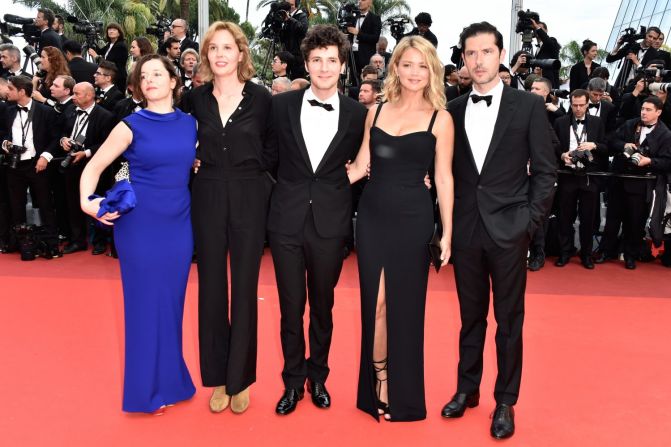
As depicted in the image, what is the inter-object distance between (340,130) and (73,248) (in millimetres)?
4991

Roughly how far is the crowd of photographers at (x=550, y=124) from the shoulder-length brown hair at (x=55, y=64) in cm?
1

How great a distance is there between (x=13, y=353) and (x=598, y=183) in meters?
5.51

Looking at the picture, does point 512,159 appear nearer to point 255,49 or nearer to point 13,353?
point 13,353

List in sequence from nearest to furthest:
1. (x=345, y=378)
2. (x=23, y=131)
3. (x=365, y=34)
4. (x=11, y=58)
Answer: (x=345, y=378) < (x=23, y=131) < (x=11, y=58) < (x=365, y=34)

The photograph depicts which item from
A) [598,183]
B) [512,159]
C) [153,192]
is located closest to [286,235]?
[153,192]

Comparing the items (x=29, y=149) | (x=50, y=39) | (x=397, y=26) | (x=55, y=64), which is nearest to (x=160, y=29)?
(x=50, y=39)

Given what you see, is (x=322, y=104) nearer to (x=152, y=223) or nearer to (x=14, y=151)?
(x=152, y=223)

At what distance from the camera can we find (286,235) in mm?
3020

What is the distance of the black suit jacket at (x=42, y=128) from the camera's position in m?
6.95

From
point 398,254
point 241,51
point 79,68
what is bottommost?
point 398,254

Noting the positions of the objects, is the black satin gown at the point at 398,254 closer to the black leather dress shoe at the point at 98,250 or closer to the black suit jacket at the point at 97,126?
the black suit jacket at the point at 97,126

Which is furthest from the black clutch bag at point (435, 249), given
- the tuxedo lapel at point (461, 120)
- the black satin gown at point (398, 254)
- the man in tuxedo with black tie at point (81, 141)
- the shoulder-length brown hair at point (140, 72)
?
the man in tuxedo with black tie at point (81, 141)

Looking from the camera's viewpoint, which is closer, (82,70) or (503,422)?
(503,422)

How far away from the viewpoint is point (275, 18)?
7996 millimetres
